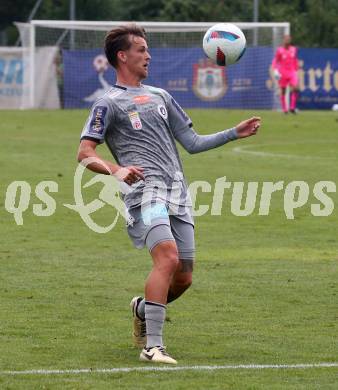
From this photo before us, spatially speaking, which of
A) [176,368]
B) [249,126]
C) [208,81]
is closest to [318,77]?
[208,81]

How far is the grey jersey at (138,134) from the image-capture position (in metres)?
8.45

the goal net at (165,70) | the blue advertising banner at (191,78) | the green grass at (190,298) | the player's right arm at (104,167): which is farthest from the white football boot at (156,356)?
the goal net at (165,70)

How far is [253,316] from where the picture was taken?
1002 cm

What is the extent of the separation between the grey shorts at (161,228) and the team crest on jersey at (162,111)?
0.65 meters

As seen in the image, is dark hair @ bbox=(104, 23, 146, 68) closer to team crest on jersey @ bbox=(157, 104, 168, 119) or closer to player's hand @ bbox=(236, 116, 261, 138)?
team crest on jersey @ bbox=(157, 104, 168, 119)

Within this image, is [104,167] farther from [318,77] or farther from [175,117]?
[318,77]

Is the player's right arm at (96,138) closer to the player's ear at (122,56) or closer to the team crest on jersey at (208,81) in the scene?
the player's ear at (122,56)

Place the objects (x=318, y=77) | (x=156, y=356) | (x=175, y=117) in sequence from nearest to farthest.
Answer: (x=156, y=356) < (x=175, y=117) < (x=318, y=77)

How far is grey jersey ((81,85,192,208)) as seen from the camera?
8445mm

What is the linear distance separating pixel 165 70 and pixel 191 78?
0.95 m

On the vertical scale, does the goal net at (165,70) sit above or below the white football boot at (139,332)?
below

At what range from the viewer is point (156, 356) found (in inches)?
324

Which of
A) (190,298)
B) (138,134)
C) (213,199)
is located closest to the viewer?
(138,134)

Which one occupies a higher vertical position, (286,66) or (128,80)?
(128,80)
